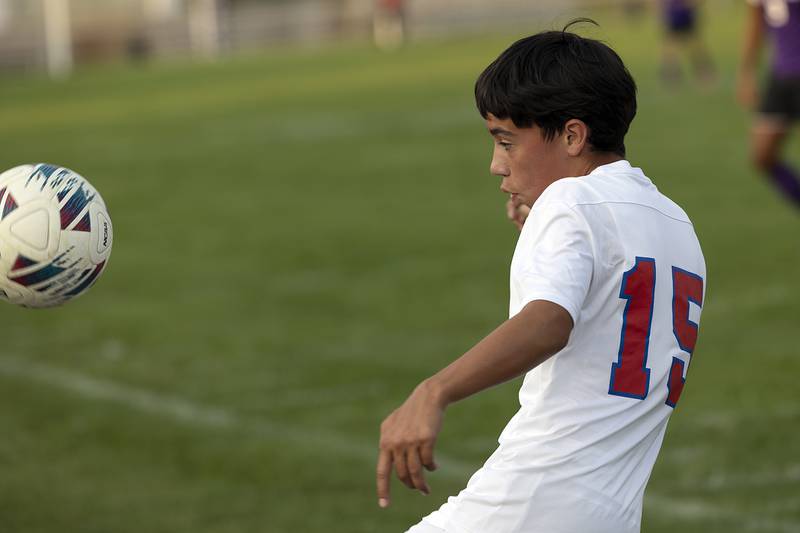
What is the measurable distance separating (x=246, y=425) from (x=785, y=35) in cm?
537

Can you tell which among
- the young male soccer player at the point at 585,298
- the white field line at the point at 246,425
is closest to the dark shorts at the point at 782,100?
the white field line at the point at 246,425

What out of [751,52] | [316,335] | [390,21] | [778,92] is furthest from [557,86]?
[390,21]

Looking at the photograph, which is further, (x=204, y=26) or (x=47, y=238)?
(x=204, y=26)

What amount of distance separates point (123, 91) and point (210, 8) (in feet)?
63.8

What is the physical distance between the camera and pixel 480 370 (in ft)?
8.64

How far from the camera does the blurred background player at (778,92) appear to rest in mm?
10289

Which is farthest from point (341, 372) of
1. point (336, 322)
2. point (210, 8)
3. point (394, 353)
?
point (210, 8)

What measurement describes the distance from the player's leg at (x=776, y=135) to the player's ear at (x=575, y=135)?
787 centimetres

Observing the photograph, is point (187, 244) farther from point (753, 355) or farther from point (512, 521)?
point (512, 521)

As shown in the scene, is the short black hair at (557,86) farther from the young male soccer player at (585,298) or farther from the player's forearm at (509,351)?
the player's forearm at (509,351)

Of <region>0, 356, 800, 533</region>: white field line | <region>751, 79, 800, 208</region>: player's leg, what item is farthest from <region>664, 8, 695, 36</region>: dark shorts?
<region>0, 356, 800, 533</region>: white field line

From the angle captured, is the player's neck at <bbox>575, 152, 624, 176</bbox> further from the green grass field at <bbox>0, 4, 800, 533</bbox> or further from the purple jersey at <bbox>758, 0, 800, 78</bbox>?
the purple jersey at <bbox>758, 0, 800, 78</bbox>

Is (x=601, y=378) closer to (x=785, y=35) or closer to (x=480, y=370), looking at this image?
(x=480, y=370)

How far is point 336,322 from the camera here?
950 cm
